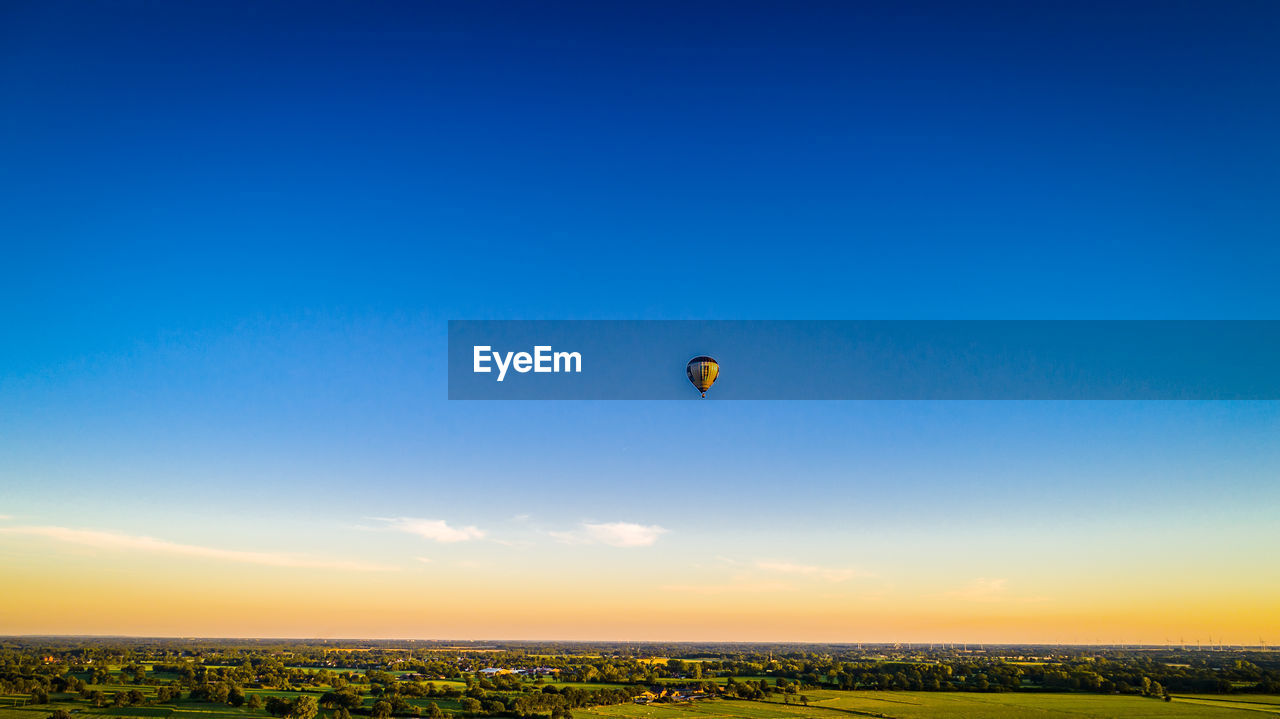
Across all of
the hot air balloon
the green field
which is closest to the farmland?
the green field

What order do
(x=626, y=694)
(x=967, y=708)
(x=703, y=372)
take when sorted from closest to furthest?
(x=703, y=372)
(x=967, y=708)
(x=626, y=694)

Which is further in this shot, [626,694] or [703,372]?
[626,694]

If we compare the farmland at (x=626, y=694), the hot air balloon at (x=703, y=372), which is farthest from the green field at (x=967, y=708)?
the hot air balloon at (x=703, y=372)

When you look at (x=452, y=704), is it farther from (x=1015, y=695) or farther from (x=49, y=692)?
(x=1015, y=695)

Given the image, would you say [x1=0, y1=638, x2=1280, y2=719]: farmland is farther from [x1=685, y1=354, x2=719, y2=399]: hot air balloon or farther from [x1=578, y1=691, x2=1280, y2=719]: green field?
[x1=685, y1=354, x2=719, y2=399]: hot air balloon

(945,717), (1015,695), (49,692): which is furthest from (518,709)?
(1015,695)

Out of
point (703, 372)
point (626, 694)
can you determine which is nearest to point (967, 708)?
point (626, 694)

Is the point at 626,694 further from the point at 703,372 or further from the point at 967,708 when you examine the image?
the point at 703,372

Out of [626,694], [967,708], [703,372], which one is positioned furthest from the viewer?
[626,694]

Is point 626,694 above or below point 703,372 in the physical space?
below
